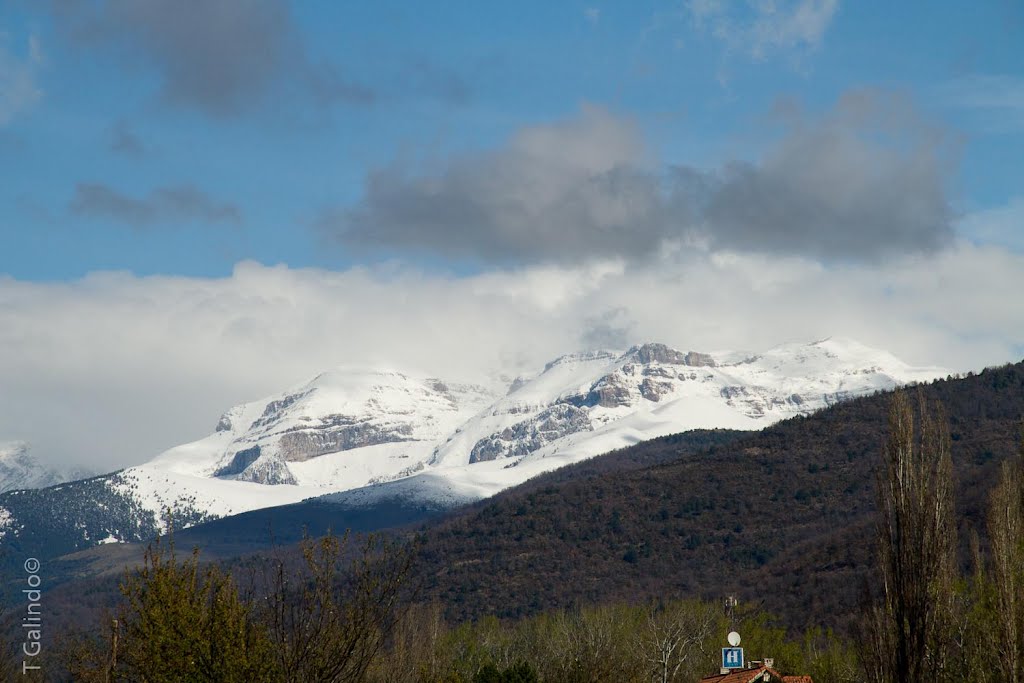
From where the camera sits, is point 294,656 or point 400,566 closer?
point 294,656

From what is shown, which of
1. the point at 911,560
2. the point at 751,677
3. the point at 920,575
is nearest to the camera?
the point at 920,575

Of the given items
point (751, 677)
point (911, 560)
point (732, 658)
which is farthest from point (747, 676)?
point (911, 560)

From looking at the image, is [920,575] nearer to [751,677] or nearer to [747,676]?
[751,677]

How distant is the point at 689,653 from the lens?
105375 millimetres

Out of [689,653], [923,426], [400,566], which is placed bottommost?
[689,653]

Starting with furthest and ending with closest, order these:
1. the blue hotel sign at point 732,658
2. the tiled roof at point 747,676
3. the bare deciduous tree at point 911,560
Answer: the tiled roof at point 747,676
the blue hotel sign at point 732,658
the bare deciduous tree at point 911,560

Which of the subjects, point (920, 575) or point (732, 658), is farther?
point (732, 658)

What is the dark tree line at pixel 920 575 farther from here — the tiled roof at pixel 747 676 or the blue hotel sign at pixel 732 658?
the tiled roof at pixel 747 676

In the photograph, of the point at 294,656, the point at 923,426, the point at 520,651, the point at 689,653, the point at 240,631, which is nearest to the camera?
the point at 294,656

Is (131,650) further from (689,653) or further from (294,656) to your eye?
(689,653)

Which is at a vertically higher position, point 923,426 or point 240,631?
point 923,426

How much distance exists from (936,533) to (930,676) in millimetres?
4011

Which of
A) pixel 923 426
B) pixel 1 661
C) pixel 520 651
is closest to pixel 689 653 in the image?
pixel 520 651

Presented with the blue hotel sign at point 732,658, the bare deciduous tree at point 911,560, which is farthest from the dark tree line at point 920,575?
the blue hotel sign at point 732,658
